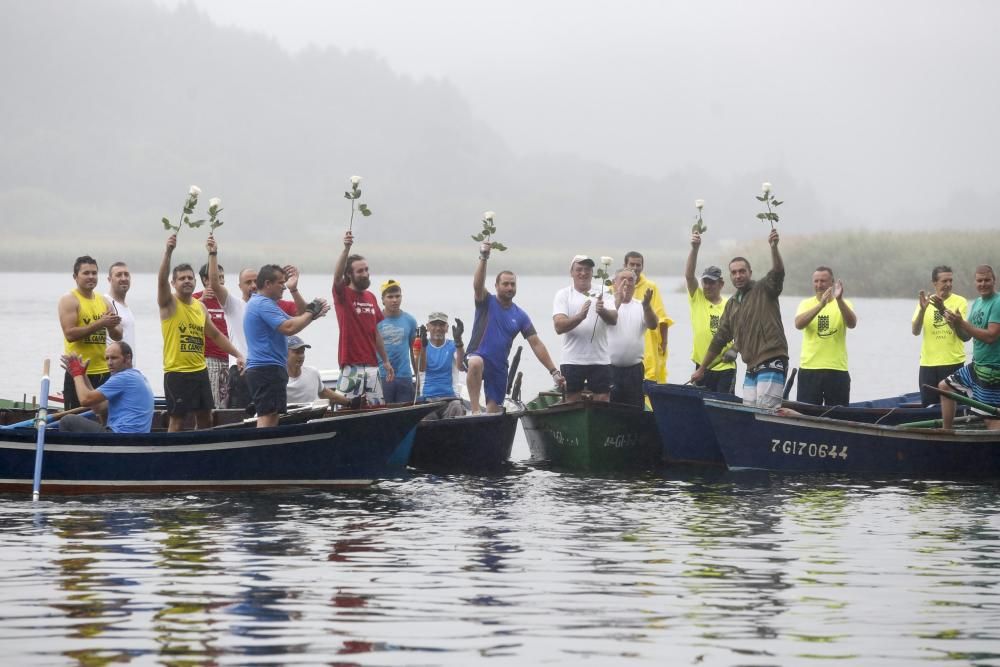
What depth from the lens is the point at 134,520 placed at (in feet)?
38.8

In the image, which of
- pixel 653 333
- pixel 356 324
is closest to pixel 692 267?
pixel 653 333

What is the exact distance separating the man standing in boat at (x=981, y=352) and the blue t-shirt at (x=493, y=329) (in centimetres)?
402

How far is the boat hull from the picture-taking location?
15734 millimetres

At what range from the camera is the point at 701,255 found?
589 ft

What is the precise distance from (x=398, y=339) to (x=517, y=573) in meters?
5.89

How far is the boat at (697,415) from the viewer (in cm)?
1538

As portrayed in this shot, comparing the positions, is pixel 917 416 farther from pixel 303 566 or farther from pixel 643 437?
pixel 303 566

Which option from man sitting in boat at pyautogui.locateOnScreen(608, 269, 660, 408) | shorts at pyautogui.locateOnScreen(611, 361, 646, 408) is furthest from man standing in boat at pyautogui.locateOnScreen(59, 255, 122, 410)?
shorts at pyautogui.locateOnScreen(611, 361, 646, 408)

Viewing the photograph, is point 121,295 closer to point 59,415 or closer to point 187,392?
point 187,392

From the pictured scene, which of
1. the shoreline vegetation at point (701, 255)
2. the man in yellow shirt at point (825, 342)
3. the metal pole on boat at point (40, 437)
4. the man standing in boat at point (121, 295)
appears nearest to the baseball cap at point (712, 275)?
the man in yellow shirt at point (825, 342)

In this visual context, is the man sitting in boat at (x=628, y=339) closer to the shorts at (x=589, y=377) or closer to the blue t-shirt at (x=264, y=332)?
the shorts at (x=589, y=377)

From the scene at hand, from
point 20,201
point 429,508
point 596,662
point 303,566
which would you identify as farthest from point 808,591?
point 20,201

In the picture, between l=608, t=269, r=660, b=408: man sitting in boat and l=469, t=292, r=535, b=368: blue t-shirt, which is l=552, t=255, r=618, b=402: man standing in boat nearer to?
l=608, t=269, r=660, b=408: man sitting in boat

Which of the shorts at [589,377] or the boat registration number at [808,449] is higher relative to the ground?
the shorts at [589,377]
